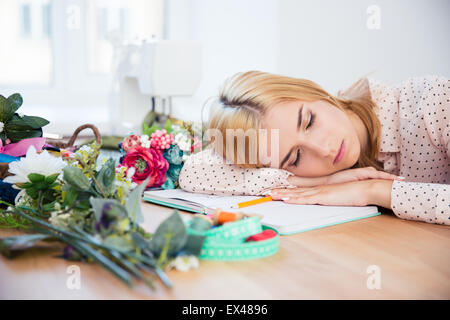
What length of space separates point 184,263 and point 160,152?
0.67 m

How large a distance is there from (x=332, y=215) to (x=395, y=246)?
0.56 ft

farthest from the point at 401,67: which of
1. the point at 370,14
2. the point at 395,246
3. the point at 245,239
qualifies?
the point at 245,239

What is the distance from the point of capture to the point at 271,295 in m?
0.63

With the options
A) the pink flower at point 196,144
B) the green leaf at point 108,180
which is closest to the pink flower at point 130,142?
the pink flower at point 196,144

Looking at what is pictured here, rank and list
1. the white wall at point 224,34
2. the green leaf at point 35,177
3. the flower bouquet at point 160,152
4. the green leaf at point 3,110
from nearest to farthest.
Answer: the green leaf at point 35,177
the green leaf at point 3,110
the flower bouquet at point 160,152
the white wall at point 224,34

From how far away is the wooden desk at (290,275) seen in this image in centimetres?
63

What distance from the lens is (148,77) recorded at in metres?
2.44

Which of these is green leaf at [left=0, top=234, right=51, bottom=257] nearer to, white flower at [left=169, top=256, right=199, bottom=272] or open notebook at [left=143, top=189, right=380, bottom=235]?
white flower at [left=169, top=256, right=199, bottom=272]

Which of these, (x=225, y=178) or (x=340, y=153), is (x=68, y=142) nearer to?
(x=225, y=178)

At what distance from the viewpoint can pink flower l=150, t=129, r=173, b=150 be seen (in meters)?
1.32

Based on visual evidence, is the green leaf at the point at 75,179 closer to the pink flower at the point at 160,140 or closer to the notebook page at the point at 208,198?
the notebook page at the point at 208,198

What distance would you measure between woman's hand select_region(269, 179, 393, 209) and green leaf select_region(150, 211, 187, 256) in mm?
506

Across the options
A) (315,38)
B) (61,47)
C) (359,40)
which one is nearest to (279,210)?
(359,40)

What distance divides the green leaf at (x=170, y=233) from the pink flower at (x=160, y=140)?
2.23 feet
